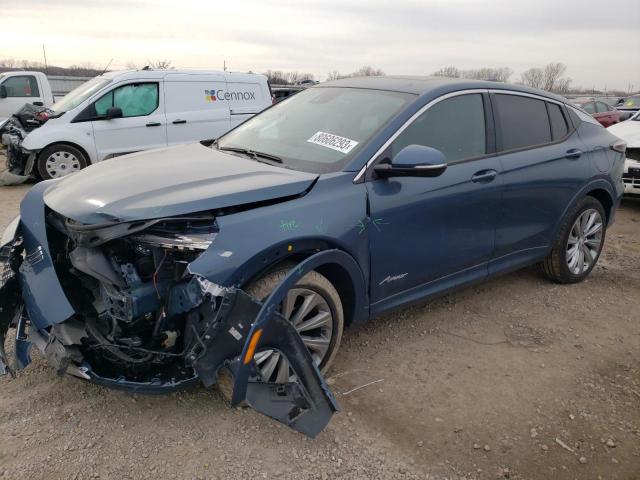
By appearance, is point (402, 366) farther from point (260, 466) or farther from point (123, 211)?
point (123, 211)

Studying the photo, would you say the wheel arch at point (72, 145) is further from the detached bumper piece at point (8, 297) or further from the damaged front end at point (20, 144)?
the detached bumper piece at point (8, 297)

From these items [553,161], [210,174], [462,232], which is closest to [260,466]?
[210,174]

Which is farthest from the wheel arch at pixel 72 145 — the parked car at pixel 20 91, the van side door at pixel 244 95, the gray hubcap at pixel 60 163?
the parked car at pixel 20 91

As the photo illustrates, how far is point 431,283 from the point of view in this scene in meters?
3.50

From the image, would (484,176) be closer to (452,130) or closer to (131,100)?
(452,130)

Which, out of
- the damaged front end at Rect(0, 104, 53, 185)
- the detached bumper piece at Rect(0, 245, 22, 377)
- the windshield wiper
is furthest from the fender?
the damaged front end at Rect(0, 104, 53, 185)

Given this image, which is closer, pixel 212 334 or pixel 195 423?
pixel 212 334

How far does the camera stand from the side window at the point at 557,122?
14.1 feet

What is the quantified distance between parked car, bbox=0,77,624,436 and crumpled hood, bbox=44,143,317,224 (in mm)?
12

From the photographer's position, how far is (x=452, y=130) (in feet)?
11.6

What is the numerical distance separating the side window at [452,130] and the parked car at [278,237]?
0.01 metres

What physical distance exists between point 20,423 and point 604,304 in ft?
13.9

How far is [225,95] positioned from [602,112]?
41.3 ft

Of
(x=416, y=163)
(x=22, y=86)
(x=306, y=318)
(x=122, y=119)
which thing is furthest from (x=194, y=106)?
A: (x=306, y=318)
